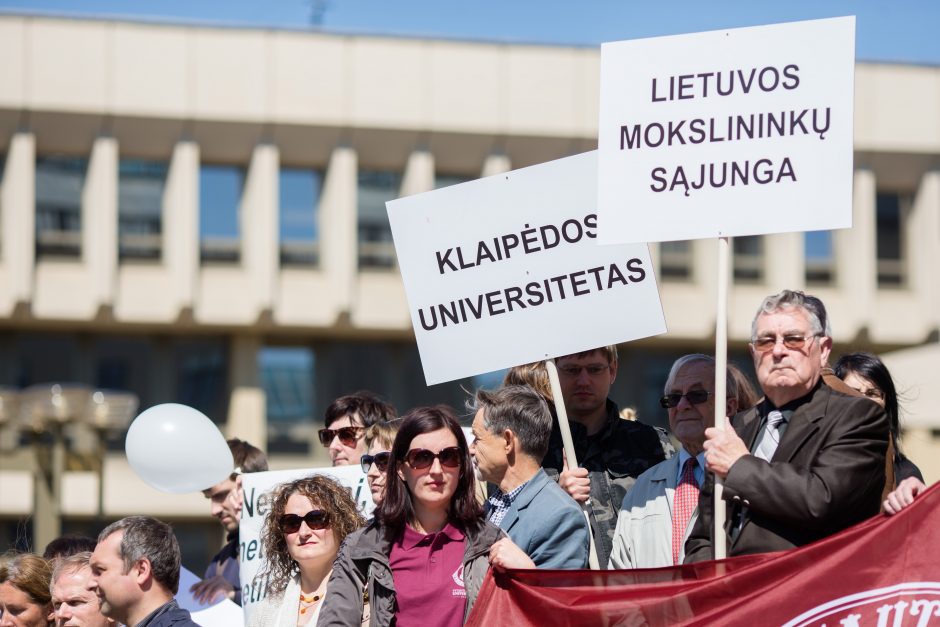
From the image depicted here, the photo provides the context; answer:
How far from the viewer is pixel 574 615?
4.71m

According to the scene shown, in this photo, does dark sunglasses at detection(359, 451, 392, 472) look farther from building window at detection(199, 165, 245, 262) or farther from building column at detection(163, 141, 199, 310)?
building window at detection(199, 165, 245, 262)

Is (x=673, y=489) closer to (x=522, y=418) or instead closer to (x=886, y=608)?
(x=522, y=418)

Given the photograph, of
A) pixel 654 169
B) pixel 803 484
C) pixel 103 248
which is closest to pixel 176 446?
pixel 654 169

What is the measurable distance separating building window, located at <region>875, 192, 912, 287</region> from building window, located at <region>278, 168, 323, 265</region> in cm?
1191

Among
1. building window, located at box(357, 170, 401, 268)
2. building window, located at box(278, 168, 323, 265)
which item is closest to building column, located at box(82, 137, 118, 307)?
building window, located at box(278, 168, 323, 265)

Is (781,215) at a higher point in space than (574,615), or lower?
higher

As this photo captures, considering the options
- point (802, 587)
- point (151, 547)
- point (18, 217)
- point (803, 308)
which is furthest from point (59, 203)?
point (802, 587)

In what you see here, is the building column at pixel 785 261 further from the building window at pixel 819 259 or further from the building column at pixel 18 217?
the building column at pixel 18 217

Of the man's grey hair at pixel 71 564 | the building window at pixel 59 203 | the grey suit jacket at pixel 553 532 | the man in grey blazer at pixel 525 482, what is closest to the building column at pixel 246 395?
the building window at pixel 59 203

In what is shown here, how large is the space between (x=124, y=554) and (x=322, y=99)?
2502cm

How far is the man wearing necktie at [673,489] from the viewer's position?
5.61 meters

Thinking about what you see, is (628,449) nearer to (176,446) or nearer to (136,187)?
(176,446)

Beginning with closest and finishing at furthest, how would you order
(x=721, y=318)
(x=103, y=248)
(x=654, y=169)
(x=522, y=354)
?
(x=721, y=318)
(x=654, y=169)
(x=522, y=354)
(x=103, y=248)

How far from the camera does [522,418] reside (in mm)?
5434
